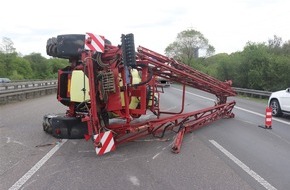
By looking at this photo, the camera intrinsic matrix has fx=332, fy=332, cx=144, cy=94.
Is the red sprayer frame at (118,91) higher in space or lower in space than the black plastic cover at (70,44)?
lower

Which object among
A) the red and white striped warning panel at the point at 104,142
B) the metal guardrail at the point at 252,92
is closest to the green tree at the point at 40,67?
the metal guardrail at the point at 252,92

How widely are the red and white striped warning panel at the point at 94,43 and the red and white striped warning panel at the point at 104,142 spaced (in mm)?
1803

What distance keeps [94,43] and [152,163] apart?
2.81 metres

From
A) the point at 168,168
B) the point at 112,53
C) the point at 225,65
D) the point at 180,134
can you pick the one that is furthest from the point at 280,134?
the point at 225,65

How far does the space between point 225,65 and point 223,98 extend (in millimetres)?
30176

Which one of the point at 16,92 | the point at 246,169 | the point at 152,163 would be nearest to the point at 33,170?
the point at 152,163

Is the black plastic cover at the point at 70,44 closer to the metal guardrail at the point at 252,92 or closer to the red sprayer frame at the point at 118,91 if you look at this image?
the red sprayer frame at the point at 118,91

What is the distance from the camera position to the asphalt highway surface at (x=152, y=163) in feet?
16.7

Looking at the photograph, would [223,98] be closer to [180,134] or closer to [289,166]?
[180,134]

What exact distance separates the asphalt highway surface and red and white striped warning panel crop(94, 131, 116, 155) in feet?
0.53

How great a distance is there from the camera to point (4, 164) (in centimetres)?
613

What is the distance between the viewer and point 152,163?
619 cm

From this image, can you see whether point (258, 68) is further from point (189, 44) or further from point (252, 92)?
point (189, 44)

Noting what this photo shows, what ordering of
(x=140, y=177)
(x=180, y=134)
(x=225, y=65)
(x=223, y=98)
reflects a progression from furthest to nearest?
1. (x=225, y=65)
2. (x=223, y=98)
3. (x=180, y=134)
4. (x=140, y=177)
